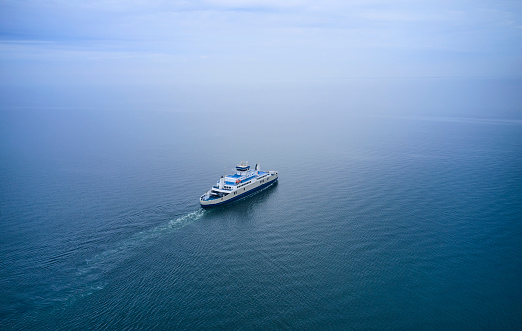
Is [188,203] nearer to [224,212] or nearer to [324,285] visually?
[224,212]

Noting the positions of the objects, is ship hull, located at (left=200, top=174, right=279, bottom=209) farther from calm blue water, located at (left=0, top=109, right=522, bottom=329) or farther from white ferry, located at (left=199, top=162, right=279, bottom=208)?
Answer: calm blue water, located at (left=0, top=109, right=522, bottom=329)

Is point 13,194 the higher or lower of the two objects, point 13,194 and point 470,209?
the higher

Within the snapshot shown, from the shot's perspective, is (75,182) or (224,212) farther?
(75,182)

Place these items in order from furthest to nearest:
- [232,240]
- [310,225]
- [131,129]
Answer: [131,129]
[310,225]
[232,240]

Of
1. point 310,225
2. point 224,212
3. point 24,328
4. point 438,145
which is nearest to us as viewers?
point 24,328

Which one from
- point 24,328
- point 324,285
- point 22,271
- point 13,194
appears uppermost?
point 13,194

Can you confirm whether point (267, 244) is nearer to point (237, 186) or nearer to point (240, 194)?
point (240, 194)

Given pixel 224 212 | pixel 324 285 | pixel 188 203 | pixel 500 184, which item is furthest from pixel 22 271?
pixel 500 184
